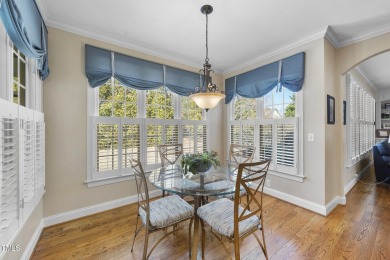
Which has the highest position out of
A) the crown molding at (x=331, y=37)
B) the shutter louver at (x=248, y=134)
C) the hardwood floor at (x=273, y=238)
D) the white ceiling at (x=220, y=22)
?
the white ceiling at (x=220, y=22)

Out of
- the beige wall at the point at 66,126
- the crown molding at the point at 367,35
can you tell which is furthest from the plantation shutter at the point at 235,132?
the beige wall at the point at 66,126

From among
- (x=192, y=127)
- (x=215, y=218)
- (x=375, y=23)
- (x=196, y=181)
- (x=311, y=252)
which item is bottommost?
(x=311, y=252)

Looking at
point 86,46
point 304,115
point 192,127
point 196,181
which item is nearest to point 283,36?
point 304,115

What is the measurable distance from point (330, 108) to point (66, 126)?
148 inches

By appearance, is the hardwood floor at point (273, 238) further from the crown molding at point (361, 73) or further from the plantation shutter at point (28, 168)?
the crown molding at point (361, 73)

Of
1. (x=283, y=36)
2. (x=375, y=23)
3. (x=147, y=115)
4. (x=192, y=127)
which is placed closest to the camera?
(x=375, y=23)

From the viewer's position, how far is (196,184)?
1.75 m

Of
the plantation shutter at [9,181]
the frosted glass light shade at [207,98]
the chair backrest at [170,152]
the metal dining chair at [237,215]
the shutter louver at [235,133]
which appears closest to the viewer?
the plantation shutter at [9,181]

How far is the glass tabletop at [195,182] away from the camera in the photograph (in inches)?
61.5

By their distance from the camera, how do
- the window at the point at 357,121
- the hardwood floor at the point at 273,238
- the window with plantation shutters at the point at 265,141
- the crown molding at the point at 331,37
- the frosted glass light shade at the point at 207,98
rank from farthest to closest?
the window at the point at 357,121, the window with plantation shutters at the point at 265,141, the crown molding at the point at 331,37, the frosted glass light shade at the point at 207,98, the hardwood floor at the point at 273,238

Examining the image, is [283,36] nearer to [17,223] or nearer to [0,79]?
[0,79]

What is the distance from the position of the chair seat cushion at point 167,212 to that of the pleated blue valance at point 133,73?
6.12 ft

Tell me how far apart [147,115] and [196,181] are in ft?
5.39

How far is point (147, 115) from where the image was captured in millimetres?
3012
